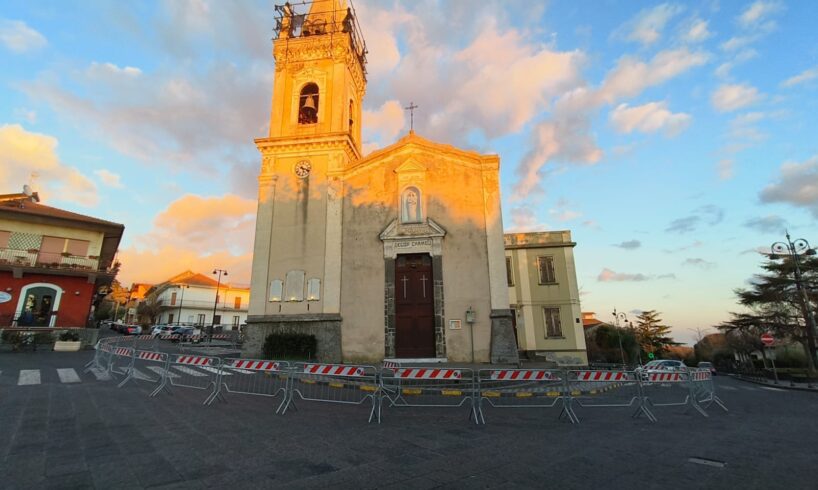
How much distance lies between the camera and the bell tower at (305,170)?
17.7 m

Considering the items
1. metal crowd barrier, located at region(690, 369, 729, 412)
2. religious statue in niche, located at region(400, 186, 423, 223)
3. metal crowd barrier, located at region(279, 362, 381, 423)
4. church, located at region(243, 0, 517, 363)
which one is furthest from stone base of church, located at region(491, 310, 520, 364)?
metal crowd barrier, located at region(690, 369, 729, 412)

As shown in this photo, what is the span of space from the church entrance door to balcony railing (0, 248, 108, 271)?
21371mm

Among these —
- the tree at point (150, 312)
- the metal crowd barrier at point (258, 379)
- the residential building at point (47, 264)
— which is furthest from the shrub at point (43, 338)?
the tree at point (150, 312)

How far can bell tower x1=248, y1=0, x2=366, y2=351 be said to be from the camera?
17.7 m

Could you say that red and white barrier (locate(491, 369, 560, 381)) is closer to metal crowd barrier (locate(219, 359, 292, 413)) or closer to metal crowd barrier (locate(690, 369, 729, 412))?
metal crowd barrier (locate(690, 369, 729, 412))

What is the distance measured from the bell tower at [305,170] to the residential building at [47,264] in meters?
14.3

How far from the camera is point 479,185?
17938 millimetres

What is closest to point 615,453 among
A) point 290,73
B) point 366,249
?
point 366,249

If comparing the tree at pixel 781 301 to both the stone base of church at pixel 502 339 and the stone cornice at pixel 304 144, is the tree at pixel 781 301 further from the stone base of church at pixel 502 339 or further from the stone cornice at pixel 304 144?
the stone cornice at pixel 304 144

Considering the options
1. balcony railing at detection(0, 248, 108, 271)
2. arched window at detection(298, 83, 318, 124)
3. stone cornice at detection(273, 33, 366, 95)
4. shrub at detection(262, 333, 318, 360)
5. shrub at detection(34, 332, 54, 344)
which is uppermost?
stone cornice at detection(273, 33, 366, 95)

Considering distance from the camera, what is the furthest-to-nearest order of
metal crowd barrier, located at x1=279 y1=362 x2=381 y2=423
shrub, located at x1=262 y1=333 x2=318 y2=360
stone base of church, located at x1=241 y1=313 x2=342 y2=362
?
stone base of church, located at x1=241 y1=313 x2=342 y2=362
shrub, located at x1=262 y1=333 x2=318 y2=360
metal crowd barrier, located at x1=279 y1=362 x2=381 y2=423

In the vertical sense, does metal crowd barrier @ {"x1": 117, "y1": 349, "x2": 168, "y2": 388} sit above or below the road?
above

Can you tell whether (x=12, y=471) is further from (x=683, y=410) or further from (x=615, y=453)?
(x=683, y=410)

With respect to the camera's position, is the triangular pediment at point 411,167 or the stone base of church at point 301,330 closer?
the stone base of church at point 301,330
